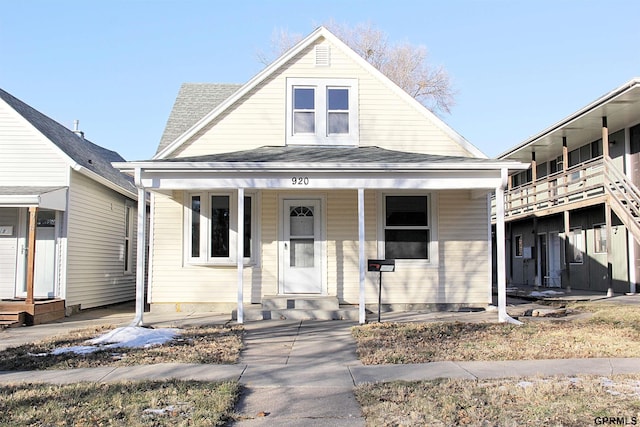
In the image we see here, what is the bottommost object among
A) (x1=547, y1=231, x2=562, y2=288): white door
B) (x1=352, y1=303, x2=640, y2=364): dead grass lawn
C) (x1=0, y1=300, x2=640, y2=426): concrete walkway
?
(x1=0, y1=300, x2=640, y2=426): concrete walkway

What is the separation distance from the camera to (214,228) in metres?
12.2

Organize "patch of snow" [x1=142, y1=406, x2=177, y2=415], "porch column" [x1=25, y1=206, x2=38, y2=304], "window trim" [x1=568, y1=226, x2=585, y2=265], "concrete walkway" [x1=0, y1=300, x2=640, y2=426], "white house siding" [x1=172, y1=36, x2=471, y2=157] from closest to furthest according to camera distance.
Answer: "patch of snow" [x1=142, y1=406, x2=177, y2=415], "concrete walkway" [x1=0, y1=300, x2=640, y2=426], "porch column" [x1=25, y1=206, x2=38, y2=304], "white house siding" [x1=172, y1=36, x2=471, y2=157], "window trim" [x1=568, y1=226, x2=585, y2=265]

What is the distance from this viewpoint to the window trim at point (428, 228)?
1238 cm

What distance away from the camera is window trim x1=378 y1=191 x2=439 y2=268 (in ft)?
40.6

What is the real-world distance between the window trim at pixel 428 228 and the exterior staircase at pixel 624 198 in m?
6.22

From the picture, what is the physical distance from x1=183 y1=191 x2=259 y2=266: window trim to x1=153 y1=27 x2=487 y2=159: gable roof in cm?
134

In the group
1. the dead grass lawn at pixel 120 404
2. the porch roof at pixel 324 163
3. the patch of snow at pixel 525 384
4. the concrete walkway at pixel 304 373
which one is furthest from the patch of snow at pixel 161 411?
the porch roof at pixel 324 163

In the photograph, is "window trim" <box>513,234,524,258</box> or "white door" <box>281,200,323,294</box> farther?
"window trim" <box>513,234,524,258</box>

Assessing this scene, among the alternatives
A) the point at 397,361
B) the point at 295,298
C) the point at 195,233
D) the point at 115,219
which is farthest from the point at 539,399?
the point at 115,219

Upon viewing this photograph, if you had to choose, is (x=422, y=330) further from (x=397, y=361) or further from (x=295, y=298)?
(x=295, y=298)

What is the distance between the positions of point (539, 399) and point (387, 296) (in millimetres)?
7115

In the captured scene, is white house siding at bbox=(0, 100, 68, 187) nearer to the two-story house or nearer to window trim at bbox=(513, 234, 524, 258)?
the two-story house

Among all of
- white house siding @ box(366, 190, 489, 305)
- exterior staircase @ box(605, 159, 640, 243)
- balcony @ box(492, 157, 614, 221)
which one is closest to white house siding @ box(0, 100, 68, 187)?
white house siding @ box(366, 190, 489, 305)

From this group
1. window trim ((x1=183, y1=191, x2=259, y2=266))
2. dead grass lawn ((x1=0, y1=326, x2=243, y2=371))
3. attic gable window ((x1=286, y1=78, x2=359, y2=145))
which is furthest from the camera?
attic gable window ((x1=286, y1=78, x2=359, y2=145))
